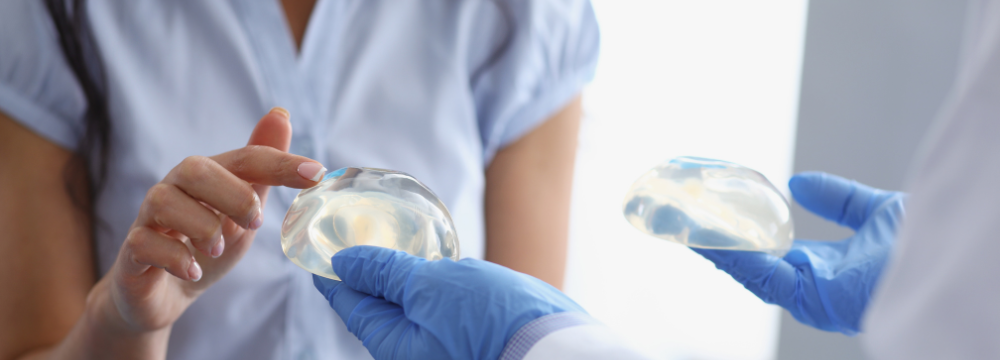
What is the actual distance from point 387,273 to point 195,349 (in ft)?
1.36

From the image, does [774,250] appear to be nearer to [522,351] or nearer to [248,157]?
[522,351]

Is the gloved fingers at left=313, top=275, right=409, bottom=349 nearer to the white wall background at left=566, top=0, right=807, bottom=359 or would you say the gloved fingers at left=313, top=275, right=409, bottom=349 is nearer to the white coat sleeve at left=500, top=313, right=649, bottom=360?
the white coat sleeve at left=500, top=313, right=649, bottom=360

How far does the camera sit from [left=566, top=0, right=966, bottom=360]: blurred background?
4.64 ft

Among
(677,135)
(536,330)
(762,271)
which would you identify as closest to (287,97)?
(536,330)

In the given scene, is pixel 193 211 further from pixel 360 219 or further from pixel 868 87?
pixel 868 87

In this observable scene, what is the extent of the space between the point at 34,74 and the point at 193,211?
0.35m

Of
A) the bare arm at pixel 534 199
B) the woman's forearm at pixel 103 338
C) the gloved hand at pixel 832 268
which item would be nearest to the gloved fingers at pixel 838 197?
the gloved hand at pixel 832 268

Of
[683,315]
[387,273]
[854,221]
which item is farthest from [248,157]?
[683,315]

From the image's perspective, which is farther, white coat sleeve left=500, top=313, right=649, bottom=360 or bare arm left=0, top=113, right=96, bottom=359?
bare arm left=0, top=113, right=96, bottom=359

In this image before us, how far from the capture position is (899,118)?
1415 mm

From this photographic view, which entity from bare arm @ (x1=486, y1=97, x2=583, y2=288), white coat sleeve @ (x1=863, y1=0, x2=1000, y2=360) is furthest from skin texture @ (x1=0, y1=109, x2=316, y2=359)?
white coat sleeve @ (x1=863, y1=0, x2=1000, y2=360)

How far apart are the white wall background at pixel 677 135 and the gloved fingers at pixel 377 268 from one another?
1.30 m

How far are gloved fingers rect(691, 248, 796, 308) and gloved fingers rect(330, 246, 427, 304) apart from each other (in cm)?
41

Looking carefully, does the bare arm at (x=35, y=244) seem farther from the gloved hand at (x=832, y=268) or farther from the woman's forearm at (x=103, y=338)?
the gloved hand at (x=832, y=268)
